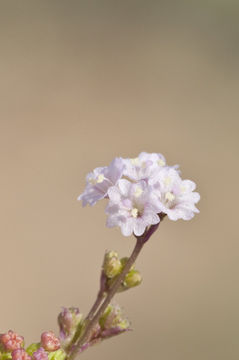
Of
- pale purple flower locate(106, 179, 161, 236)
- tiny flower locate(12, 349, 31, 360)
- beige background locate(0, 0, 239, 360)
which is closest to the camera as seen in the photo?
tiny flower locate(12, 349, 31, 360)

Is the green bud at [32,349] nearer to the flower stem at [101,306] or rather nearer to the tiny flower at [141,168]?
the flower stem at [101,306]

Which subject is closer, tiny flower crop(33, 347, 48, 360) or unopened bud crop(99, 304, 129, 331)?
tiny flower crop(33, 347, 48, 360)

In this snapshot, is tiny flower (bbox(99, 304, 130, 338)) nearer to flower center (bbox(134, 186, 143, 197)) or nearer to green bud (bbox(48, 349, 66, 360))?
green bud (bbox(48, 349, 66, 360))

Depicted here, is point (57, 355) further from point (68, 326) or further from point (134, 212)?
point (134, 212)

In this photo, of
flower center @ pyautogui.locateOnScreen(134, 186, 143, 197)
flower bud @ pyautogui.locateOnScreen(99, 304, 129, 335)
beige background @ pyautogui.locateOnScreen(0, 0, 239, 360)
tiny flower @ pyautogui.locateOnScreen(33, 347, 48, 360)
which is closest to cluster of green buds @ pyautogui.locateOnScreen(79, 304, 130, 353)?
flower bud @ pyautogui.locateOnScreen(99, 304, 129, 335)

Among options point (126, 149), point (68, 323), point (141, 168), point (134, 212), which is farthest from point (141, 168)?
point (126, 149)

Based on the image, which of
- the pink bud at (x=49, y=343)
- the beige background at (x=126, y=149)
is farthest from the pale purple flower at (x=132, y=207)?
the beige background at (x=126, y=149)

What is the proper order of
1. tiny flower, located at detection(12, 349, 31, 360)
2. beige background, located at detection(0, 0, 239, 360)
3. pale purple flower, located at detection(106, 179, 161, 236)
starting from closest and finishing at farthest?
tiny flower, located at detection(12, 349, 31, 360) → pale purple flower, located at detection(106, 179, 161, 236) → beige background, located at detection(0, 0, 239, 360)
